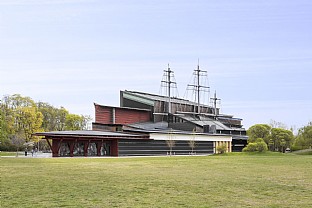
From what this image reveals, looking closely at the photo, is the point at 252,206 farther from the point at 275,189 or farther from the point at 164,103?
the point at 164,103

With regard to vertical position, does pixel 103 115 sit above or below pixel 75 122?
above

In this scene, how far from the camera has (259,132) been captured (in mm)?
70688

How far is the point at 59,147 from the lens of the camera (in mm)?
53750

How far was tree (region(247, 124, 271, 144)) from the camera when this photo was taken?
70.6 meters

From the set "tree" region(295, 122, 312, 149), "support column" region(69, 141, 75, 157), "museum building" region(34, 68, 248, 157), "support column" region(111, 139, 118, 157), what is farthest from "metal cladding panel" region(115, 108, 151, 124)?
"tree" region(295, 122, 312, 149)

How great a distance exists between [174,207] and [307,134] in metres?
55.8

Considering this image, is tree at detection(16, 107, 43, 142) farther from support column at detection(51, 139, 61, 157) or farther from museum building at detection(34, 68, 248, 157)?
support column at detection(51, 139, 61, 157)

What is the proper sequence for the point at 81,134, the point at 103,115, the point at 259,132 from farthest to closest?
the point at 259,132
the point at 103,115
the point at 81,134

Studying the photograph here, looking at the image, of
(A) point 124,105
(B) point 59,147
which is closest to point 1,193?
(B) point 59,147

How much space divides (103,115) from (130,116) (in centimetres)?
613

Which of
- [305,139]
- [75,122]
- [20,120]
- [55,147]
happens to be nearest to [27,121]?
[20,120]

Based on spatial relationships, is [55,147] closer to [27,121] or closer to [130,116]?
[130,116]

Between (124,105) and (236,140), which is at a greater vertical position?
(124,105)

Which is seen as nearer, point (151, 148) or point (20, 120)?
point (151, 148)
